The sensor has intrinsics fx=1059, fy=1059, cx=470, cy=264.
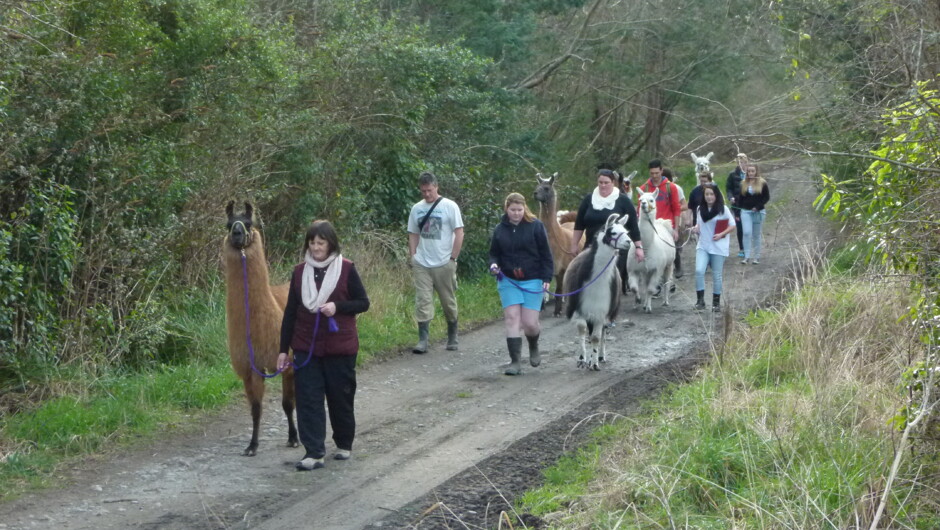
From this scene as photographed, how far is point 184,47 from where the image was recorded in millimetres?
12695

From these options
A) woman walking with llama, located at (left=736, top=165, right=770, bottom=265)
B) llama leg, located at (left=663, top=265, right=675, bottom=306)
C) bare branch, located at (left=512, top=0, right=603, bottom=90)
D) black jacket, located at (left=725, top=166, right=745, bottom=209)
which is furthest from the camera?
bare branch, located at (left=512, top=0, right=603, bottom=90)

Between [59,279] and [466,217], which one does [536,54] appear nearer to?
[466,217]

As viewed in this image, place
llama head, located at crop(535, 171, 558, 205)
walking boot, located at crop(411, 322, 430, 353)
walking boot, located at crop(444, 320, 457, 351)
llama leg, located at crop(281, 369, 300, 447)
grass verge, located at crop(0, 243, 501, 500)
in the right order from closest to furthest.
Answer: grass verge, located at crop(0, 243, 501, 500) → llama leg, located at crop(281, 369, 300, 447) → walking boot, located at crop(411, 322, 430, 353) → walking boot, located at crop(444, 320, 457, 351) → llama head, located at crop(535, 171, 558, 205)

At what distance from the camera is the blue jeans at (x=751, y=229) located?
1850 cm

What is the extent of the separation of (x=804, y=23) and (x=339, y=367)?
887 cm

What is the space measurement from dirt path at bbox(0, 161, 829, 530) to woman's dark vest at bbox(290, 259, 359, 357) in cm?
88

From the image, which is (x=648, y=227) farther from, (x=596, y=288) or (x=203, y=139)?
(x=203, y=139)

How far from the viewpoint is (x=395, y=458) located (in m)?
8.18

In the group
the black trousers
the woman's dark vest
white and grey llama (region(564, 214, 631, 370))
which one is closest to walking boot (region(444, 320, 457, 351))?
white and grey llama (region(564, 214, 631, 370))

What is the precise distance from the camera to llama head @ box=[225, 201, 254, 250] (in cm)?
798

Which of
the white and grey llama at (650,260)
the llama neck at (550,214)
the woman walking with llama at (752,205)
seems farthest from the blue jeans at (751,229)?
the llama neck at (550,214)

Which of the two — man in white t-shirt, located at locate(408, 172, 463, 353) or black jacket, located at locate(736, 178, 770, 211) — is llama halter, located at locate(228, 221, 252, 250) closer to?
man in white t-shirt, located at locate(408, 172, 463, 353)

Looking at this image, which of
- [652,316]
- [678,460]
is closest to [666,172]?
[652,316]

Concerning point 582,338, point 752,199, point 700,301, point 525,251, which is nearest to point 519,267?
point 525,251
